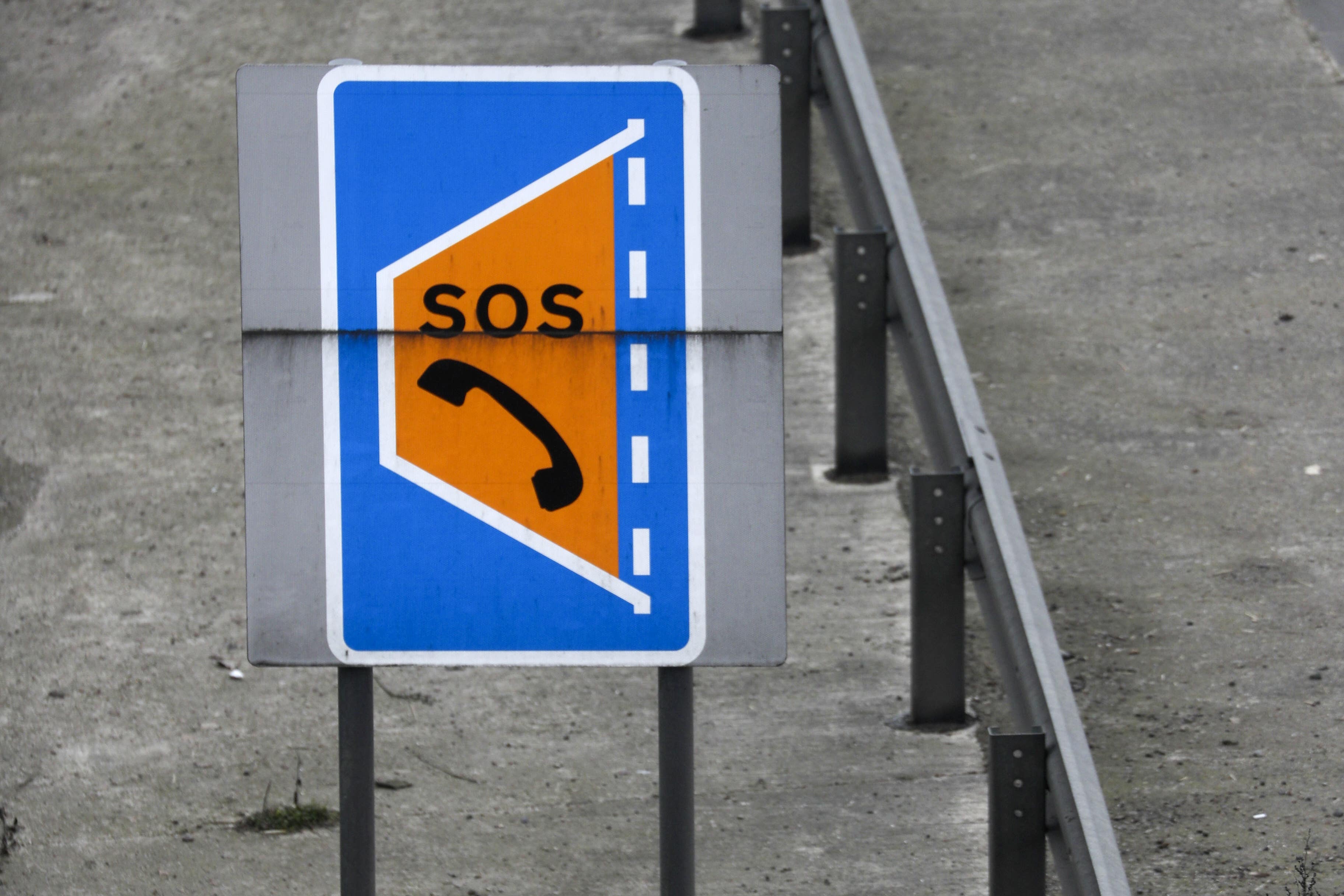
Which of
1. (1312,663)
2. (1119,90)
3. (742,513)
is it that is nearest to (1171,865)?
(1312,663)

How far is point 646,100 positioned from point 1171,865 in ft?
8.50

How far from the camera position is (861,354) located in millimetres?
6215

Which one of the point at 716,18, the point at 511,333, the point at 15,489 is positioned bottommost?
the point at 15,489

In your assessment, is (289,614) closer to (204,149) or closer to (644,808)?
(644,808)

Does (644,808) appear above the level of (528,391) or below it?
below

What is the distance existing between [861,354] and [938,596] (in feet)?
4.50

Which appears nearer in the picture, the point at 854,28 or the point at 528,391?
the point at 528,391

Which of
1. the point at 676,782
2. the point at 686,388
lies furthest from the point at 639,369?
the point at 676,782

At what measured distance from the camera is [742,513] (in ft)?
10.2

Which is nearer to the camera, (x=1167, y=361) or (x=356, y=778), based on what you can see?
(x=356, y=778)

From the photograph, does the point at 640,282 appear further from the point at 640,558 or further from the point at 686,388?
the point at 640,558

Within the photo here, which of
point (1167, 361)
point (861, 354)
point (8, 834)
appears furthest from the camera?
point (1167, 361)

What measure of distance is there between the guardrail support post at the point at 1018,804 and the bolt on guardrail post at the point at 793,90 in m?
3.09

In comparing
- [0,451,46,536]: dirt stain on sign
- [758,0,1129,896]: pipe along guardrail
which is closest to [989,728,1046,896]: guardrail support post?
[758,0,1129,896]: pipe along guardrail
